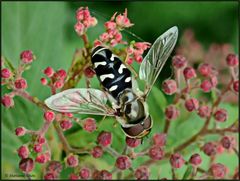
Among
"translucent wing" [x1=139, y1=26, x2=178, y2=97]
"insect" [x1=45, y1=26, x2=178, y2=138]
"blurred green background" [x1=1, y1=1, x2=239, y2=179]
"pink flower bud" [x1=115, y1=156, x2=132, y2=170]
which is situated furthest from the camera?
"blurred green background" [x1=1, y1=1, x2=239, y2=179]

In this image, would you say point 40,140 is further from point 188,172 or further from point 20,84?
point 188,172

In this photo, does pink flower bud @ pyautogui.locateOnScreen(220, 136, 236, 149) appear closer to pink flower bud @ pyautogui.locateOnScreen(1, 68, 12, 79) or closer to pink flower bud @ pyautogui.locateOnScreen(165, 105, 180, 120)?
pink flower bud @ pyautogui.locateOnScreen(165, 105, 180, 120)

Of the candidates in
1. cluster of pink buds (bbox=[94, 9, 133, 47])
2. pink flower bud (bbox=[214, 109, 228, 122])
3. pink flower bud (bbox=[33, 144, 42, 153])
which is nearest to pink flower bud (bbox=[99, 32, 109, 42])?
cluster of pink buds (bbox=[94, 9, 133, 47])

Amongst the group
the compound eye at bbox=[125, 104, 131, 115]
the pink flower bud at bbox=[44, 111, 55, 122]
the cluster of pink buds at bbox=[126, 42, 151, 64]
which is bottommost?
the pink flower bud at bbox=[44, 111, 55, 122]

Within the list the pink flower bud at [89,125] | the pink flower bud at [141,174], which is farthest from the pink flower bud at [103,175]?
the pink flower bud at [89,125]

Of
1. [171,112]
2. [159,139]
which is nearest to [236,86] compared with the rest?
[171,112]

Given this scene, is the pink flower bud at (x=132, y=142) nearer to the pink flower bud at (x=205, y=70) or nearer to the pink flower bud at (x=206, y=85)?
the pink flower bud at (x=206, y=85)
